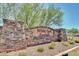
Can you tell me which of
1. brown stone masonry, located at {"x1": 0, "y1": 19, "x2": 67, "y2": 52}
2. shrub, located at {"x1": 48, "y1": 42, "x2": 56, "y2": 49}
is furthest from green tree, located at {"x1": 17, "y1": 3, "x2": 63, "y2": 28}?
shrub, located at {"x1": 48, "y1": 42, "x2": 56, "y2": 49}

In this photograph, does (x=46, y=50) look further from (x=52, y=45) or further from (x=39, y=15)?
(x=39, y=15)

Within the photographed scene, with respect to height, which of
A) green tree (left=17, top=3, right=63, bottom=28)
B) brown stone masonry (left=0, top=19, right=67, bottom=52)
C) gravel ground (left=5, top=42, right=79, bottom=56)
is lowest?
gravel ground (left=5, top=42, right=79, bottom=56)

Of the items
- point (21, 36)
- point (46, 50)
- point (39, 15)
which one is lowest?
point (46, 50)

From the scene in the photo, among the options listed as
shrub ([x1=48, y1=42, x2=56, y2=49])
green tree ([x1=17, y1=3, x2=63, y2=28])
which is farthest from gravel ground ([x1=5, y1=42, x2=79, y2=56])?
green tree ([x1=17, y1=3, x2=63, y2=28])

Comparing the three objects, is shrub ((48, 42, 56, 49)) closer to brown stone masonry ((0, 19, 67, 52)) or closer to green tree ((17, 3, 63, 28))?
brown stone masonry ((0, 19, 67, 52))

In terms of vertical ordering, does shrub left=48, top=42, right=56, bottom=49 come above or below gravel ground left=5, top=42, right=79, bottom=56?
above

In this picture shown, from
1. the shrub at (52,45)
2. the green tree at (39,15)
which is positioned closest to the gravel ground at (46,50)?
the shrub at (52,45)

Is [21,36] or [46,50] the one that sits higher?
[21,36]

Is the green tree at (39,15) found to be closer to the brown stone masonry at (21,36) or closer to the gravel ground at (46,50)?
the brown stone masonry at (21,36)

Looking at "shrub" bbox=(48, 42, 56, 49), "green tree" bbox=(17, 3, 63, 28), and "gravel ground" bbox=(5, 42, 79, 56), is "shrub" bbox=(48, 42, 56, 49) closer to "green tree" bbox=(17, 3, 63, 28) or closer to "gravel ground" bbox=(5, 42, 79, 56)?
"gravel ground" bbox=(5, 42, 79, 56)

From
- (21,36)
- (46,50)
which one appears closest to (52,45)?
(46,50)

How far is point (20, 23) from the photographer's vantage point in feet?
8.82

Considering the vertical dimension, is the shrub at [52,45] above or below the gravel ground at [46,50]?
above

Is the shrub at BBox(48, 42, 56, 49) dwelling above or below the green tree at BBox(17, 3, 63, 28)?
below
